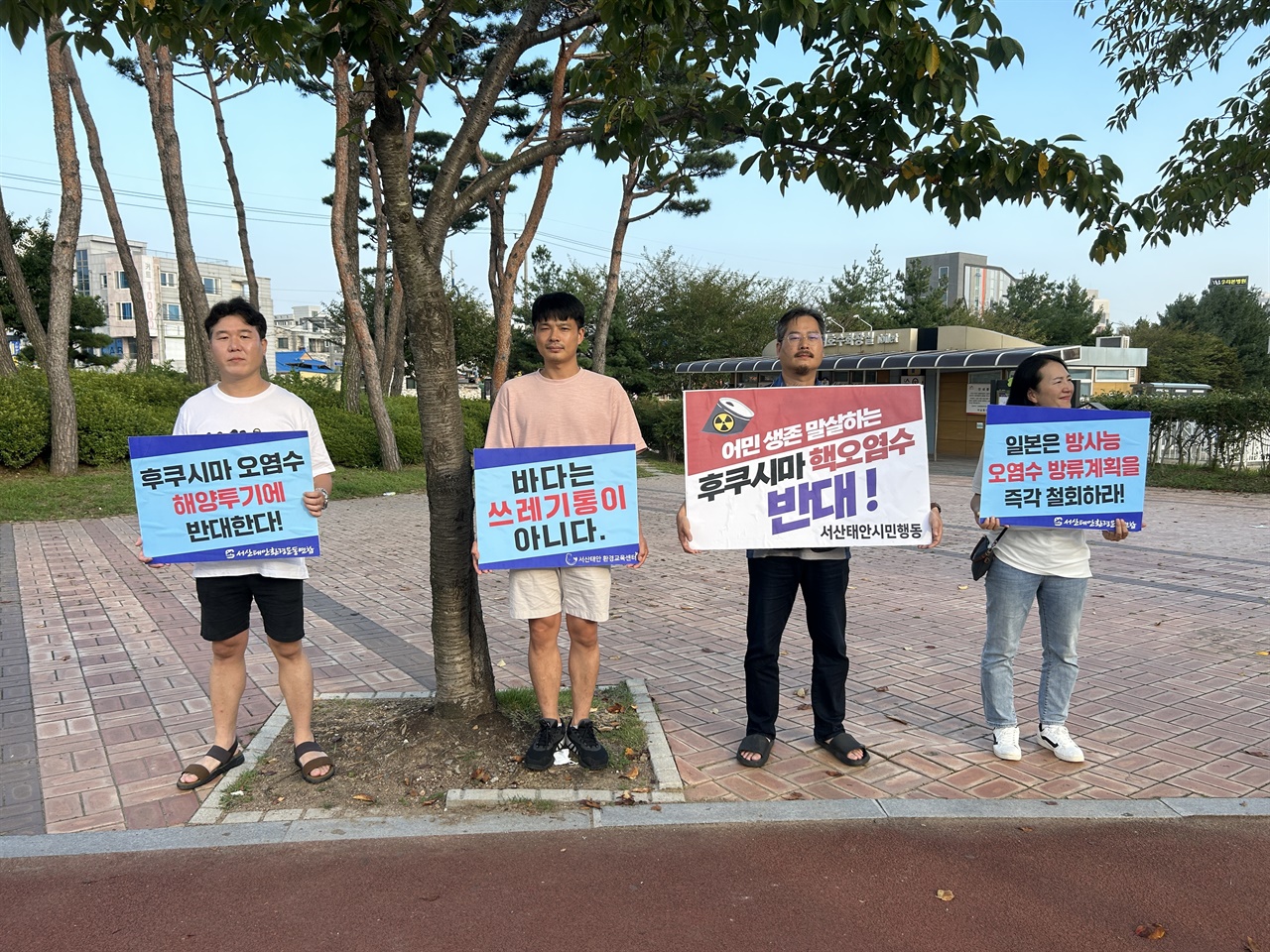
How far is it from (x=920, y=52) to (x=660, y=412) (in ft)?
68.4

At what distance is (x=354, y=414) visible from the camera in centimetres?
2006

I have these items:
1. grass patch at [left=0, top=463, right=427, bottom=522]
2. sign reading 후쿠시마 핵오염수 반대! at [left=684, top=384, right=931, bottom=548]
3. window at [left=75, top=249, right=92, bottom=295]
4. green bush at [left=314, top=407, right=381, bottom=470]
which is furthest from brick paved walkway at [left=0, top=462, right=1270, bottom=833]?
window at [left=75, top=249, right=92, bottom=295]

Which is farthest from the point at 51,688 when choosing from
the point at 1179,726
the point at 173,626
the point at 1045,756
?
the point at 1179,726

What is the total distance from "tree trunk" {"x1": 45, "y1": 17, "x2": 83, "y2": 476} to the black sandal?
1277 cm

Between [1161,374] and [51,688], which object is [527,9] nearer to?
[51,688]

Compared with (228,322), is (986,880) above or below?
below

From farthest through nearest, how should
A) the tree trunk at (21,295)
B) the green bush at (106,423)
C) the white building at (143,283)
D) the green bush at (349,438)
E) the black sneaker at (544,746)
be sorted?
the white building at (143,283), the green bush at (349,438), the tree trunk at (21,295), the green bush at (106,423), the black sneaker at (544,746)

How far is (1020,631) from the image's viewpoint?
13.7 feet

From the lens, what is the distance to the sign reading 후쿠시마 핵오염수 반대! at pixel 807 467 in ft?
12.9

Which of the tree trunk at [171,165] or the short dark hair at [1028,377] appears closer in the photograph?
the short dark hair at [1028,377]

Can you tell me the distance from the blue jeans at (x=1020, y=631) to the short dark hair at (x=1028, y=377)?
A: 30.3 inches

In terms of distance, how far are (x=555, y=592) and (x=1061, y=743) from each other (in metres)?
2.44

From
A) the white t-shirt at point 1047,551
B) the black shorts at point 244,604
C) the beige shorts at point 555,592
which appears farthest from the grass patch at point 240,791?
the white t-shirt at point 1047,551

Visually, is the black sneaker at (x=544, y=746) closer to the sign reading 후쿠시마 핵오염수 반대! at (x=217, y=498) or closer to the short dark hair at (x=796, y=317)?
the sign reading 후쿠시마 핵오염수 반대! at (x=217, y=498)
